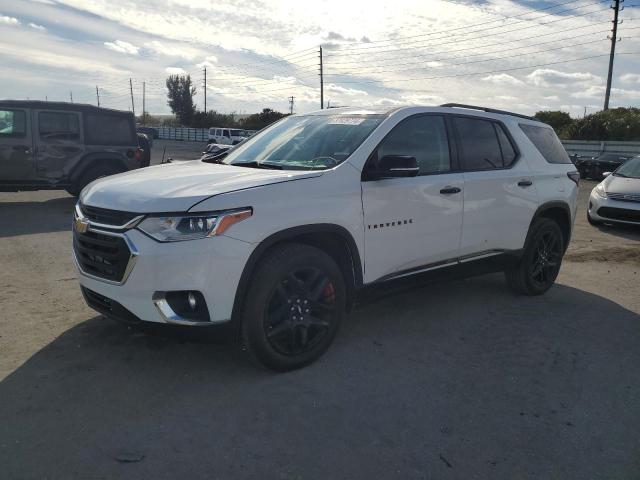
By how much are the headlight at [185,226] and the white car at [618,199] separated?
8.76m

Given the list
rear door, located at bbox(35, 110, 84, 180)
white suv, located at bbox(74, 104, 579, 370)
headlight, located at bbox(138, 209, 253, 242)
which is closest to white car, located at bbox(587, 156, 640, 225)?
white suv, located at bbox(74, 104, 579, 370)

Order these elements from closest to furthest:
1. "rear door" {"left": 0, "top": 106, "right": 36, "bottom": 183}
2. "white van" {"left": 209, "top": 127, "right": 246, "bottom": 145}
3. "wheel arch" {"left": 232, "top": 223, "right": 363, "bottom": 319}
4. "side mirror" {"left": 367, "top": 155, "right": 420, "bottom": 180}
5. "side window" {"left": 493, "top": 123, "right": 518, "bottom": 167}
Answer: "wheel arch" {"left": 232, "top": 223, "right": 363, "bottom": 319}, "side mirror" {"left": 367, "top": 155, "right": 420, "bottom": 180}, "side window" {"left": 493, "top": 123, "right": 518, "bottom": 167}, "rear door" {"left": 0, "top": 106, "right": 36, "bottom": 183}, "white van" {"left": 209, "top": 127, "right": 246, "bottom": 145}

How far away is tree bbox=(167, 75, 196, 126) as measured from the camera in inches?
3359

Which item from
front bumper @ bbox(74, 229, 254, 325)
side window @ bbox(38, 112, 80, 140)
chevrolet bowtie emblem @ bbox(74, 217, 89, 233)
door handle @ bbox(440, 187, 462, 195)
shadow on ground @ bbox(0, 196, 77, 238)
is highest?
side window @ bbox(38, 112, 80, 140)

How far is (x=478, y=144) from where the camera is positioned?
485 cm

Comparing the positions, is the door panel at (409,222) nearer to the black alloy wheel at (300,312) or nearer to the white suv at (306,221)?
the white suv at (306,221)

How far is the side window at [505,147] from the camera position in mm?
5094

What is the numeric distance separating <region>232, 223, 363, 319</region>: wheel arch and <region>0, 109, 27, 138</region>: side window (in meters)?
8.87

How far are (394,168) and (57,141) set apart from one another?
8971mm

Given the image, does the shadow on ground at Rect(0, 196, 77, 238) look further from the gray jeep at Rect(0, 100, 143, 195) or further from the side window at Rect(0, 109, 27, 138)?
the side window at Rect(0, 109, 27, 138)

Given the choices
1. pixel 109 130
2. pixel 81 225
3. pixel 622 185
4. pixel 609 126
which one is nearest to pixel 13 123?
pixel 109 130

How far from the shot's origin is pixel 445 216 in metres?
4.39

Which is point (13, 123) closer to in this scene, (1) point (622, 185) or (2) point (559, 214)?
(2) point (559, 214)

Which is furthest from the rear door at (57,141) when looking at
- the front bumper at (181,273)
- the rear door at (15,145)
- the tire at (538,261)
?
the tire at (538,261)
